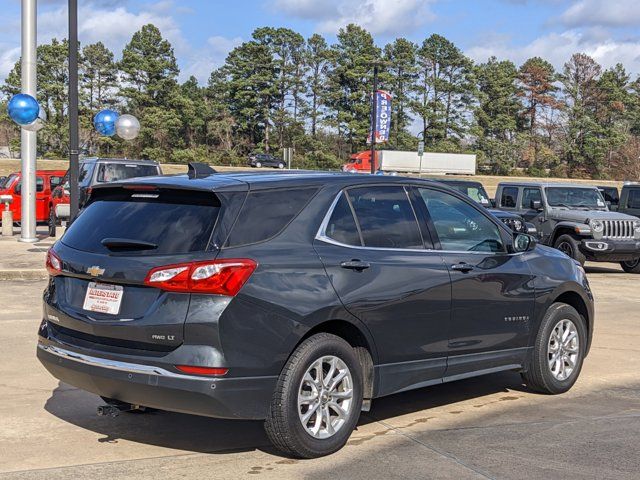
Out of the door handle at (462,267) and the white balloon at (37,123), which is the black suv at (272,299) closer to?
the door handle at (462,267)

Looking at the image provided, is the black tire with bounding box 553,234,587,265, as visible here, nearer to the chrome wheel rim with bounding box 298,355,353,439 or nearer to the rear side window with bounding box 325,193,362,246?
the rear side window with bounding box 325,193,362,246

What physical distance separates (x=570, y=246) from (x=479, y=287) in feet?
37.6

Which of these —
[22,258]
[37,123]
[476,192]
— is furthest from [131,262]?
[476,192]

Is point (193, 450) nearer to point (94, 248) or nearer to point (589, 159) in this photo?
point (94, 248)

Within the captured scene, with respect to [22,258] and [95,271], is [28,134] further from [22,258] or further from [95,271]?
[95,271]

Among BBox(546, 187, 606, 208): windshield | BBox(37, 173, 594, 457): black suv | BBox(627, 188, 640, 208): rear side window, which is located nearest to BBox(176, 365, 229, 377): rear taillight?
BBox(37, 173, 594, 457): black suv

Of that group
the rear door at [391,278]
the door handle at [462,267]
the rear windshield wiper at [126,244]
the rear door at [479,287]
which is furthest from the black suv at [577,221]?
the rear windshield wiper at [126,244]

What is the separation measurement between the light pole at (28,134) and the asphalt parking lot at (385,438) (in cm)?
1322

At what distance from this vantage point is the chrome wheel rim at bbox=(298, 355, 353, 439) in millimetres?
5047

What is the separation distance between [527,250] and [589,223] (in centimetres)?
1074

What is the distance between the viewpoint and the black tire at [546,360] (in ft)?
22.1

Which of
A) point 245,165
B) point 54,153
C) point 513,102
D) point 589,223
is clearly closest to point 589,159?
point 513,102

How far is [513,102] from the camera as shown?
86688 millimetres

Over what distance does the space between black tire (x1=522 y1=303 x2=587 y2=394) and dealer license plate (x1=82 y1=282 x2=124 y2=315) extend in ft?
11.4
